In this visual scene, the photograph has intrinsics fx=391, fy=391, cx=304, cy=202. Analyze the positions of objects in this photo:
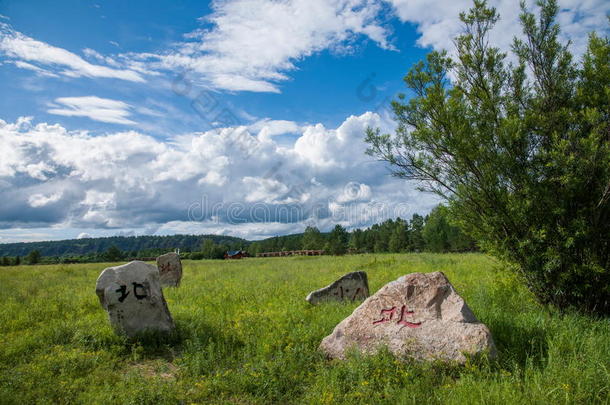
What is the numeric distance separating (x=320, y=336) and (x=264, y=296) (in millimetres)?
5395

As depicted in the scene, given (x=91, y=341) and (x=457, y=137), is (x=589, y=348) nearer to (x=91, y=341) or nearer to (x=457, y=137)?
(x=457, y=137)

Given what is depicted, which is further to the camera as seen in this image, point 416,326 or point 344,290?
point 344,290

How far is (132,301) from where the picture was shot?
877 centimetres

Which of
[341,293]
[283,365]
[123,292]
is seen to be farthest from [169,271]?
[283,365]

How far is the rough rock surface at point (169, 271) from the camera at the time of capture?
1805cm

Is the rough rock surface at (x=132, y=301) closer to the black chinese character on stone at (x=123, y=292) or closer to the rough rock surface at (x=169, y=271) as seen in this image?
the black chinese character on stone at (x=123, y=292)

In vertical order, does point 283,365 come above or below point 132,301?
below

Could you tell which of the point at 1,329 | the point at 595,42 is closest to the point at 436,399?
the point at 595,42

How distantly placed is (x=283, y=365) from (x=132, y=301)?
14.1ft

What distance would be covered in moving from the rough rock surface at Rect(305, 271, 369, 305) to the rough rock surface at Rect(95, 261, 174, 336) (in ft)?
13.5

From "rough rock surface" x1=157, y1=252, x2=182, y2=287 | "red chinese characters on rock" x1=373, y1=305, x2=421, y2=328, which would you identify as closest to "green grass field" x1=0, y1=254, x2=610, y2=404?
"red chinese characters on rock" x1=373, y1=305, x2=421, y2=328

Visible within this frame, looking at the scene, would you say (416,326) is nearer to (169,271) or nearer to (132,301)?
(132,301)

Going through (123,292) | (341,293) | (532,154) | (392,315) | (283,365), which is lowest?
(283,365)

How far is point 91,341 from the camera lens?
27.0 ft
